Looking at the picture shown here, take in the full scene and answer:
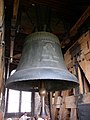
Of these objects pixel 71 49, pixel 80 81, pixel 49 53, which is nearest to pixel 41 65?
pixel 49 53

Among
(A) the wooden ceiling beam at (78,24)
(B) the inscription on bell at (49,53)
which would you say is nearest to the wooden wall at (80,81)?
(A) the wooden ceiling beam at (78,24)

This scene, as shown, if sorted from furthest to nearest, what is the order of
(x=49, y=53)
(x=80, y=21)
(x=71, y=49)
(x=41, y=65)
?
(x=71, y=49) < (x=80, y=21) < (x=49, y=53) < (x=41, y=65)

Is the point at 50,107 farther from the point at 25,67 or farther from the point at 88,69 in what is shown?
the point at 25,67

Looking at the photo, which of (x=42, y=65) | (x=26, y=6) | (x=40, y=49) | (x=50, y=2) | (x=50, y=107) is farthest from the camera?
(x=50, y=107)

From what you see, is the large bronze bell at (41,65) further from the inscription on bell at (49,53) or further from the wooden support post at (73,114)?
the wooden support post at (73,114)

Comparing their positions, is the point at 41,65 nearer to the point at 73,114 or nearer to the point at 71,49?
the point at 73,114

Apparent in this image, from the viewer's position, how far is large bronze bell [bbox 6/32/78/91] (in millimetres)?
1600

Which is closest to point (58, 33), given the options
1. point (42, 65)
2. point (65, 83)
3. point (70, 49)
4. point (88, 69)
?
point (70, 49)

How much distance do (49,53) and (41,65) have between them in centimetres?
19

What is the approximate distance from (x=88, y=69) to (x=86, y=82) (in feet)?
0.55

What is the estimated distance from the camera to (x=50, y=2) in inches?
92.3

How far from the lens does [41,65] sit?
172 cm

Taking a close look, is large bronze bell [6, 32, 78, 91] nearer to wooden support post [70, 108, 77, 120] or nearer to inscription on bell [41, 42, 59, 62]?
inscription on bell [41, 42, 59, 62]

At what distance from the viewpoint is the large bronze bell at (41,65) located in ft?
5.25
